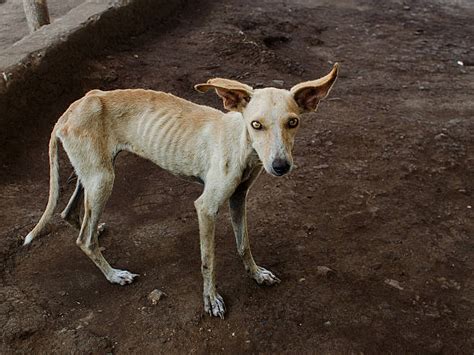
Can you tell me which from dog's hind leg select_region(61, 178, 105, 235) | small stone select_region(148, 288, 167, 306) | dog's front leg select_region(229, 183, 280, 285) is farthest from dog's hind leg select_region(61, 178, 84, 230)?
dog's front leg select_region(229, 183, 280, 285)

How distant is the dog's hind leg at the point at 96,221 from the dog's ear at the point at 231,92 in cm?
102

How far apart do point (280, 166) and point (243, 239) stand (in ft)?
3.47

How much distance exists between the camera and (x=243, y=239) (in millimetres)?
3996

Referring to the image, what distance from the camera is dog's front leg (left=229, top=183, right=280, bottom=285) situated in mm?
3900

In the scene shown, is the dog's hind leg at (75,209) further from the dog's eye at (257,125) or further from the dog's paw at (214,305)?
the dog's eye at (257,125)

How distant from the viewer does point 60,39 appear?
6094 millimetres

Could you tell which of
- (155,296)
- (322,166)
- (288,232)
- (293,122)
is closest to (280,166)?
(293,122)

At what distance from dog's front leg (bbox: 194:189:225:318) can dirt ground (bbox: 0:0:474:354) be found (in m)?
0.10

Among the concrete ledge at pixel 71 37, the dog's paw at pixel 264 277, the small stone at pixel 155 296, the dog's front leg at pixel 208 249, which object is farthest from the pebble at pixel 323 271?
the concrete ledge at pixel 71 37

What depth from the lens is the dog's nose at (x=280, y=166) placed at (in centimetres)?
310

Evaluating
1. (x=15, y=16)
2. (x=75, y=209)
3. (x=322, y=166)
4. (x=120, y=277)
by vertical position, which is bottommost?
(x=322, y=166)

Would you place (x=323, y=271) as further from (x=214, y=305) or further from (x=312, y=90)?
(x=312, y=90)

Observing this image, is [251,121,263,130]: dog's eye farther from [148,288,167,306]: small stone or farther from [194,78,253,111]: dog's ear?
[148,288,167,306]: small stone

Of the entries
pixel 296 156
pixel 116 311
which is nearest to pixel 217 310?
pixel 116 311
